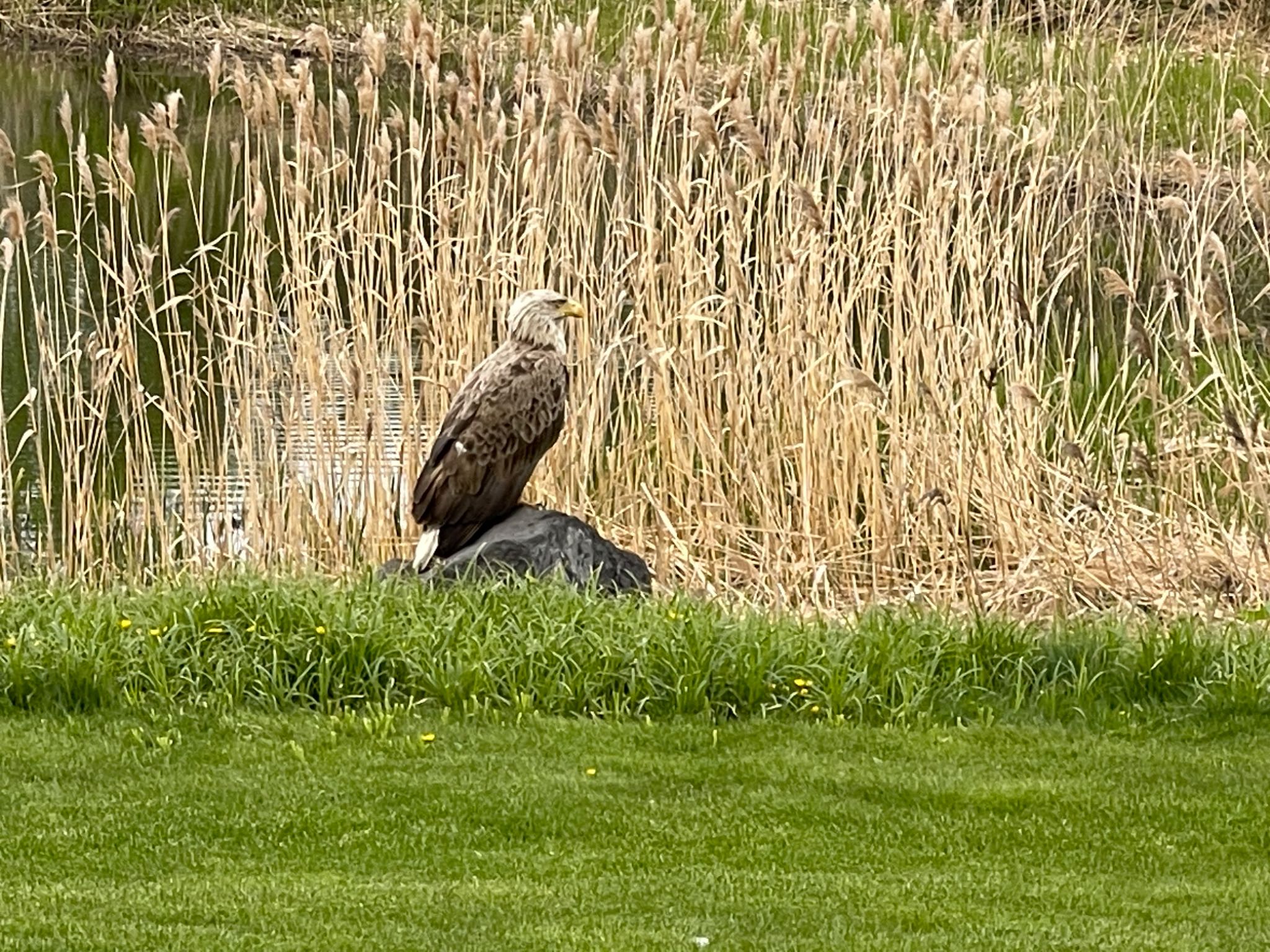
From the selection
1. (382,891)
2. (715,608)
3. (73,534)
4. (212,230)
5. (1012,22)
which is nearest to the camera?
(382,891)

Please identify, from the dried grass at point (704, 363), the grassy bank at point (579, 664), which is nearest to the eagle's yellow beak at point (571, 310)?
the dried grass at point (704, 363)

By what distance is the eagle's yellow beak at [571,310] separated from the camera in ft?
24.1

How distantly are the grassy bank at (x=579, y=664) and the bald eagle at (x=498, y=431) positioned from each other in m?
0.61

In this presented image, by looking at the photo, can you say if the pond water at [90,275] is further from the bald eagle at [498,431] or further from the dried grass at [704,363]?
the bald eagle at [498,431]

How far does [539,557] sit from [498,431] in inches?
16.7

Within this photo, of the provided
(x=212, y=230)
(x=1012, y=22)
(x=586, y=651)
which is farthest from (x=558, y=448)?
(x=212, y=230)

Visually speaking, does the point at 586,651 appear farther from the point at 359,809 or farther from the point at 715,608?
the point at 359,809

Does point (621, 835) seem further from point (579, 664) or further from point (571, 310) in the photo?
point (571, 310)

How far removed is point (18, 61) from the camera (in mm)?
22516

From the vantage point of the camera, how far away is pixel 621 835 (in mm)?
5207

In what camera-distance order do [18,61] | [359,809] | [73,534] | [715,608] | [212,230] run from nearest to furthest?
1. [359,809]
2. [715,608]
3. [73,534]
4. [212,230]
5. [18,61]

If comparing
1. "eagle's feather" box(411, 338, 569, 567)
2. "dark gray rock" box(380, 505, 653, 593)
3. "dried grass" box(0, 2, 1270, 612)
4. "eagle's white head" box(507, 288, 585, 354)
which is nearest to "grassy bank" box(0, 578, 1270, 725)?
"dark gray rock" box(380, 505, 653, 593)

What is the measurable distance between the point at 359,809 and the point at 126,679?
1187 mm

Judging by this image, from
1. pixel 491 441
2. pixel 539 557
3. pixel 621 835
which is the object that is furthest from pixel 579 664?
pixel 621 835
